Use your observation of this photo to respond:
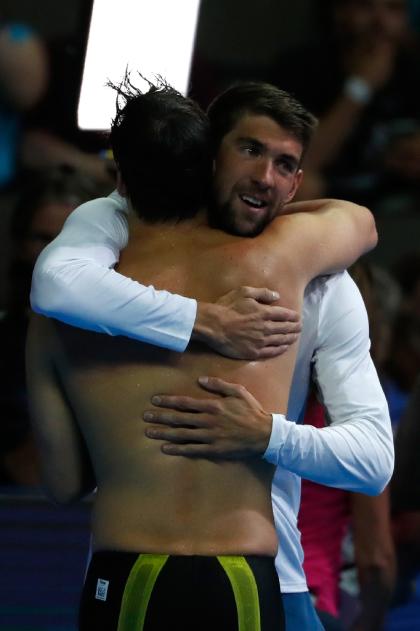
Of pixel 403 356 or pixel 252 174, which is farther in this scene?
pixel 403 356

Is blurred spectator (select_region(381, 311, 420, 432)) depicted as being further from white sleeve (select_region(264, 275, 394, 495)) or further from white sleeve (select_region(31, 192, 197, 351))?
white sleeve (select_region(31, 192, 197, 351))

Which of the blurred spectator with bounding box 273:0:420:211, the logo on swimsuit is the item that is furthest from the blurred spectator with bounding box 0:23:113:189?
the logo on swimsuit

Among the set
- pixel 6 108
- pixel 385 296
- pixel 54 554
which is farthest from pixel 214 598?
pixel 6 108

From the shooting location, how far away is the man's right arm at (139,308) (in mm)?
2053

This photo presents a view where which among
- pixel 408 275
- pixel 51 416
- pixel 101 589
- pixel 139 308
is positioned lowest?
pixel 101 589

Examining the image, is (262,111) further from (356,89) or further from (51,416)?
(356,89)

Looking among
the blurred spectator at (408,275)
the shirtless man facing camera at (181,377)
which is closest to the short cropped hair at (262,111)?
the shirtless man facing camera at (181,377)

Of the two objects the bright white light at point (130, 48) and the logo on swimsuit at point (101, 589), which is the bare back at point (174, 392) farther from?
the bright white light at point (130, 48)

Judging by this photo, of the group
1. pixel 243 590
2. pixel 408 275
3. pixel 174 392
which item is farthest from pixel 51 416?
pixel 408 275

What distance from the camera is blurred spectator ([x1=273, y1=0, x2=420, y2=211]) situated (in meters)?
5.31

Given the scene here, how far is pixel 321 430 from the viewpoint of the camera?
212 cm

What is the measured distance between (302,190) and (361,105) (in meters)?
0.60

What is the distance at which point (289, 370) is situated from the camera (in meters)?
2.19

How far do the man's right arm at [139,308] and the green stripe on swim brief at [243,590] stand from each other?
347 mm
